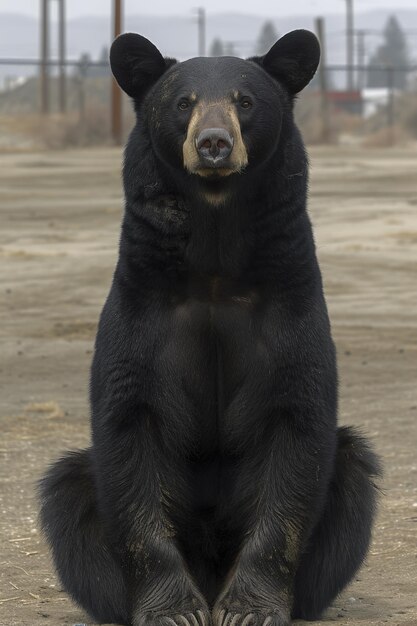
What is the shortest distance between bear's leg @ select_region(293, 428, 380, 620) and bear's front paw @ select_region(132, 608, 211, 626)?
18.1 inches

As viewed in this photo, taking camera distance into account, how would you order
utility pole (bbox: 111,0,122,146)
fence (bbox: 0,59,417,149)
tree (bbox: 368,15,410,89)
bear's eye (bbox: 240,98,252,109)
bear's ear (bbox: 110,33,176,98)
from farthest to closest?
tree (bbox: 368,15,410,89), fence (bbox: 0,59,417,149), utility pole (bbox: 111,0,122,146), bear's ear (bbox: 110,33,176,98), bear's eye (bbox: 240,98,252,109)

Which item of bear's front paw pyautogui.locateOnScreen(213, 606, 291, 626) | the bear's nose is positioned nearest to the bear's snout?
the bear's nose

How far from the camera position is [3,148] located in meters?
35.0

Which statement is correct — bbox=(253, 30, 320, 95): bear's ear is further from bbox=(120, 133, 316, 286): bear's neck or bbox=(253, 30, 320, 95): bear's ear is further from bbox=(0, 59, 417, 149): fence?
bbox=(0, 59, 417, 149): fence

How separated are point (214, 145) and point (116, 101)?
1224 inches

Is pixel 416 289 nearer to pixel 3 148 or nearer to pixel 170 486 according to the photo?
pixel 170 486

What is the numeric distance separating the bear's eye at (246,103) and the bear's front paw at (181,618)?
1543 mm

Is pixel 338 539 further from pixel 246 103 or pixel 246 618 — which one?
pixel 246 103

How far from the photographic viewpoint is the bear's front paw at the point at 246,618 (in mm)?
4629

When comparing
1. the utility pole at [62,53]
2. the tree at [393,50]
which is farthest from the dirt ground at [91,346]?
the tree at [393,50]

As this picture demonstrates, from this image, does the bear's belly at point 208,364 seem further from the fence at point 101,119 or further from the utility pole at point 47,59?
the utility pole at point 47,59

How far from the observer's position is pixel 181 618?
4.64 metres

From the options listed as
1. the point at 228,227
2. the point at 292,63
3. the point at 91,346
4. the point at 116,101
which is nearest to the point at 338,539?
the point at 228,227

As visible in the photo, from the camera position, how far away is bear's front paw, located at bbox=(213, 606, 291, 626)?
182 inches
